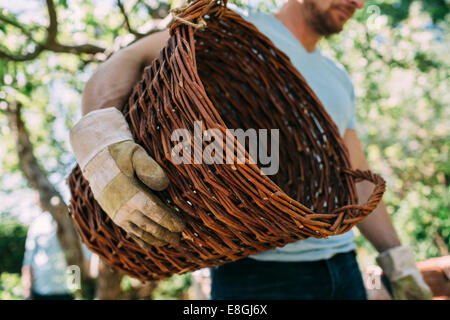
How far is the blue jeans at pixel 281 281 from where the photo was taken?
117 cm

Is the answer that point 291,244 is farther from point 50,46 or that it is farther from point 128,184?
point 50,46

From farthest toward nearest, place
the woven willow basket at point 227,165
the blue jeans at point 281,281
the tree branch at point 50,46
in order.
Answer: the tree branch at point 50,46, the blue jeans at point 281,281, the woven willow basket at point 227,165

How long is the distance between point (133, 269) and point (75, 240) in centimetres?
276

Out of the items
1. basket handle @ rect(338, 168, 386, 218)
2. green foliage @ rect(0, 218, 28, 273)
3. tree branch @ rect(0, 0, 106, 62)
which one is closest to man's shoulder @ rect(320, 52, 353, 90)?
basket handle @ rect(338, 168, 386, 218)

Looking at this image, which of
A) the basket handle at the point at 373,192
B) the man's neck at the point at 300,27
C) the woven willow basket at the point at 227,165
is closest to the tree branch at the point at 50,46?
the man's neck at the point at 300,27

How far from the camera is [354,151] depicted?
4.83 ft

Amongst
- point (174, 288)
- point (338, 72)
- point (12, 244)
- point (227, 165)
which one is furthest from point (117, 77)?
point (12, 244)

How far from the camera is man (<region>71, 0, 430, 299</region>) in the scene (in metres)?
0.66

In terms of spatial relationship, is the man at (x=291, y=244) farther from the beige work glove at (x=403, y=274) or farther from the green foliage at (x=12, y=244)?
the green foliage at (x=12, y=244)

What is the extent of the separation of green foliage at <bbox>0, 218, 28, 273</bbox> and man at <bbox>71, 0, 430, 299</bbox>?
7.54 m

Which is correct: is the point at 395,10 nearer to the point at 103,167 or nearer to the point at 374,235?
the point at 374,235

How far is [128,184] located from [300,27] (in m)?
1.08

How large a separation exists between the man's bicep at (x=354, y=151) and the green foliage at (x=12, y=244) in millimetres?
7560

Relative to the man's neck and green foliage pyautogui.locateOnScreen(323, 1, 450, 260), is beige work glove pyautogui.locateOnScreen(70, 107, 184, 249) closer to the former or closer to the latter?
the man's neck
